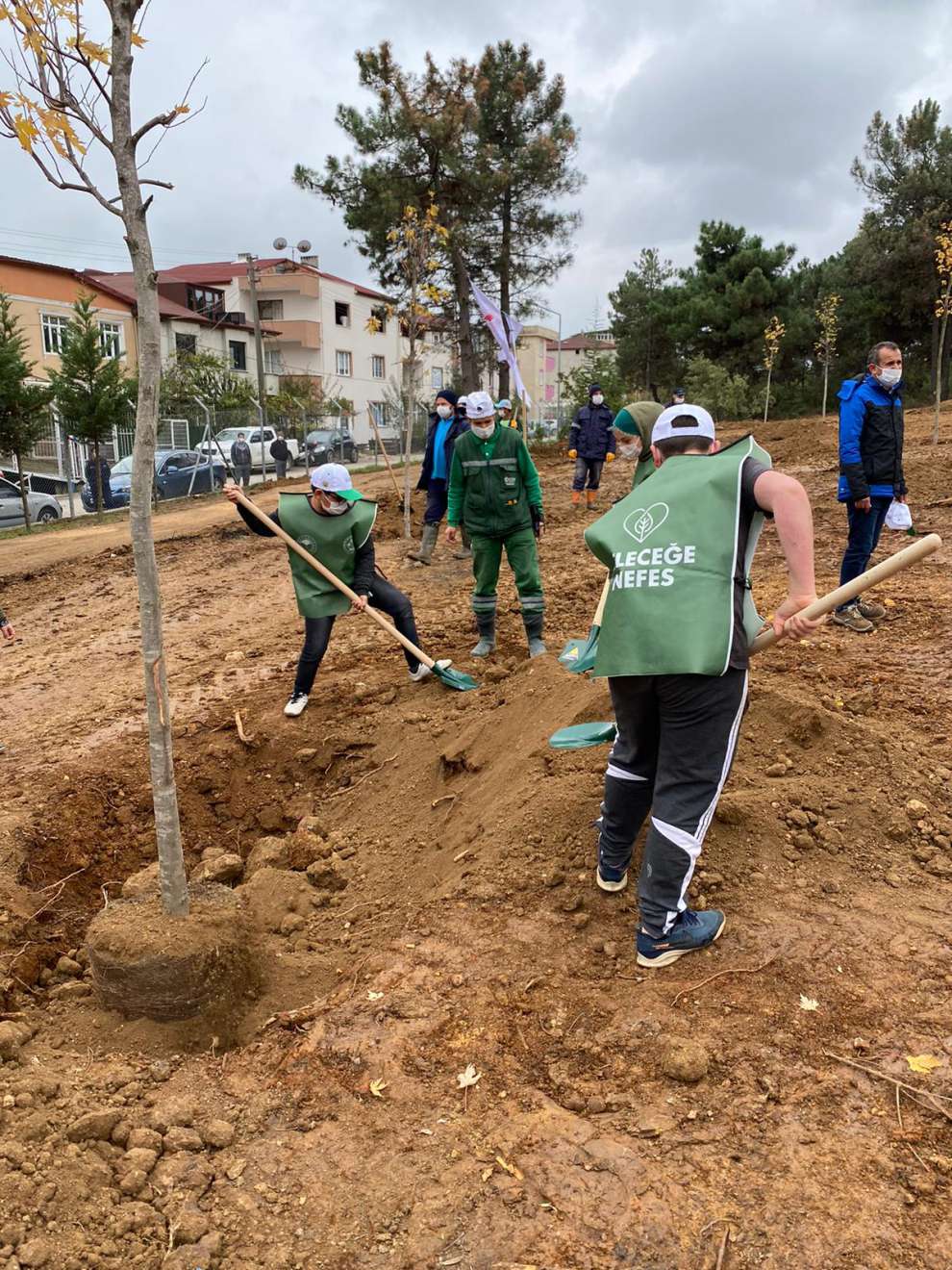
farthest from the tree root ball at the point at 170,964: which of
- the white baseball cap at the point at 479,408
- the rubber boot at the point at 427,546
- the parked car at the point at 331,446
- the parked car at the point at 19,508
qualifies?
the parked car at the point at 331,446

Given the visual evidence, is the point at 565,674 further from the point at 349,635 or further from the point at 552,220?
the point at 552,220

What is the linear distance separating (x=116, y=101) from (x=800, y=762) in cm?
351

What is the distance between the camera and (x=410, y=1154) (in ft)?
7.64

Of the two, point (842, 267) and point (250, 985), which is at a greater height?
point (842, 267)

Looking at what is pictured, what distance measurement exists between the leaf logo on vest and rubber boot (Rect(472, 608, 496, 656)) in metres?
3.66

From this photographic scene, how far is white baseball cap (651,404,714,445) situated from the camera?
305 centimetres

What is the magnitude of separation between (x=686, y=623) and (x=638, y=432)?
2.50 metres

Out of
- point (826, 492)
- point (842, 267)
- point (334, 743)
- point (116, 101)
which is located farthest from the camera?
point (842, 267)

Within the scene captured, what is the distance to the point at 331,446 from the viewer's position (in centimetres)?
2848

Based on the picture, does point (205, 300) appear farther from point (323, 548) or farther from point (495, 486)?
point (323, 548)

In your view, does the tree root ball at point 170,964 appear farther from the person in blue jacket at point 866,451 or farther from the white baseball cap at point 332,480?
the person in blue jacket at point 866,451

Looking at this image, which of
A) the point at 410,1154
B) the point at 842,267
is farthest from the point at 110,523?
the point at 842,267

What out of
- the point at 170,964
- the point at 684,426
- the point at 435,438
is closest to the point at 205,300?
the point at 435,438

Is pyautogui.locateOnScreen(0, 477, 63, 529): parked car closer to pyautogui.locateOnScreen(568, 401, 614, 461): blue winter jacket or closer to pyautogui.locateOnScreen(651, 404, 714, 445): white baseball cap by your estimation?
pyautogui.locateOnScreen(568, 401, 614, 461): blue winter jacket
